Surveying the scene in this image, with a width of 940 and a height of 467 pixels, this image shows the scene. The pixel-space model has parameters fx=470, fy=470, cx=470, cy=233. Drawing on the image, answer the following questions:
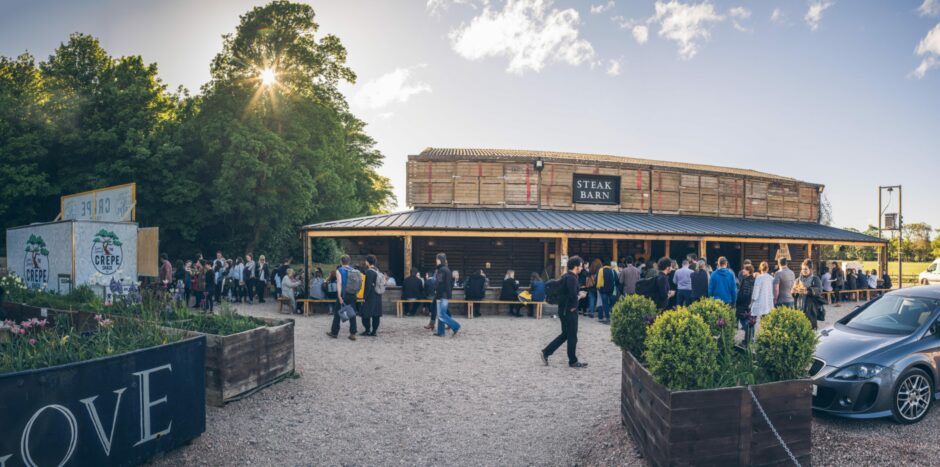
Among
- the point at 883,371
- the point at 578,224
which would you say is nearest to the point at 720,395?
the point at 883,371

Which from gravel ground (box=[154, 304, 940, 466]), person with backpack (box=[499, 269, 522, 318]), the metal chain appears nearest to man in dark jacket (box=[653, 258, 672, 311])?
gravel ground (box=[154, 304, 940, 466])

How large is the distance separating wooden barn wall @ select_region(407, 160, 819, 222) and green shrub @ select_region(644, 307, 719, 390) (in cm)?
1514

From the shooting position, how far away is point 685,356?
3574 mm

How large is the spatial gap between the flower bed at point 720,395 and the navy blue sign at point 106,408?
404 cm

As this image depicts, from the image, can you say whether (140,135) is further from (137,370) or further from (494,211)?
(137,370)

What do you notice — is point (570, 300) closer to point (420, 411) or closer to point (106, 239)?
point (420, 411)

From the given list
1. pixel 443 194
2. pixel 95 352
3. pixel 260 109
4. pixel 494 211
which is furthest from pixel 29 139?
pixel 95 352

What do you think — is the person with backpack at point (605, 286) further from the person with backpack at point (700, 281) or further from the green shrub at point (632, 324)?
the green shrub at point (632, 324)

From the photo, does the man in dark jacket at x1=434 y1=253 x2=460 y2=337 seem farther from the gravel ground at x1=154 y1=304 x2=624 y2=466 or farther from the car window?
the car window

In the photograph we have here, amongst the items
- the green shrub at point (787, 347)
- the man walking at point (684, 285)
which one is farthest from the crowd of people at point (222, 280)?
the green shrub at point (787, 347)

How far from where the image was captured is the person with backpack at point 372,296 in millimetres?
9258

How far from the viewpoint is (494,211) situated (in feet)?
60.2

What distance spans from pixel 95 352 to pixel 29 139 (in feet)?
75.1

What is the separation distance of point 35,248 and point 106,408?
32.9ft
